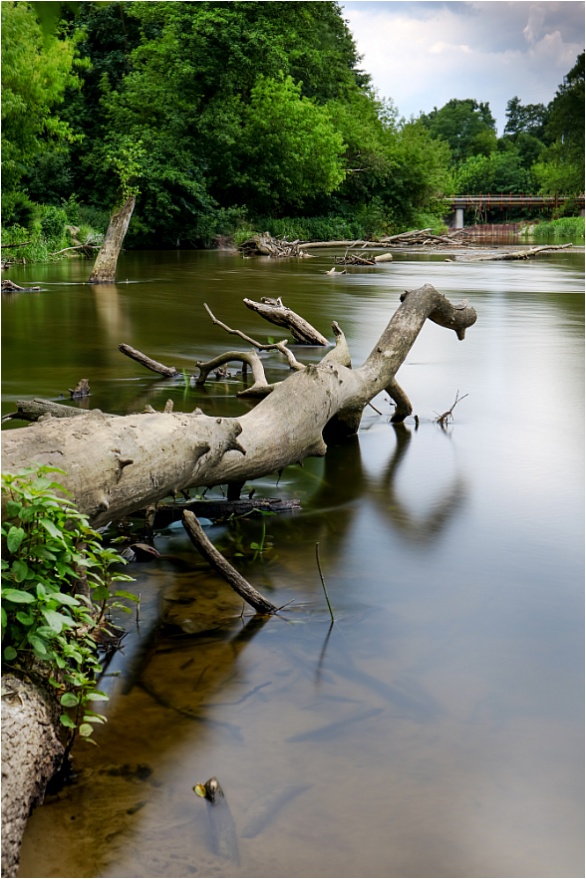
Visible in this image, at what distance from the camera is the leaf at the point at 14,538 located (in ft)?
9.66

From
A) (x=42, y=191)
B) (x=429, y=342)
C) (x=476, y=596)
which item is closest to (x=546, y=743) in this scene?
(x=476, y=596)

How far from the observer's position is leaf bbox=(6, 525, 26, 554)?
2945mm

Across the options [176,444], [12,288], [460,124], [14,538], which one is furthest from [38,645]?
[460,124]

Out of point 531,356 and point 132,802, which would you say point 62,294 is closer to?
point 531,356

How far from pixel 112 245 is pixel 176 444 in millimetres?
16537

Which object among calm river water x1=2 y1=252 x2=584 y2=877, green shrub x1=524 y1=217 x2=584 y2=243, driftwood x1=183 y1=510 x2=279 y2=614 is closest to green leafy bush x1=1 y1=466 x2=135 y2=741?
calm river water x1=2 y1=252 x2=584 y2=877

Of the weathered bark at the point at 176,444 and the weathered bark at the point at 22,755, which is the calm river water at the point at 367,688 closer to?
the weathered bark at the point at 22,755

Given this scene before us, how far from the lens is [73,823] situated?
278cm

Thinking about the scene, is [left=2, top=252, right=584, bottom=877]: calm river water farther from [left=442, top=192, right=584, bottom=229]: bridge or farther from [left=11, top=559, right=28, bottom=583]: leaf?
[left=442, top=192, right=584, bottom=229]: bridge

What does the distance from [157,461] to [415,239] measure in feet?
138

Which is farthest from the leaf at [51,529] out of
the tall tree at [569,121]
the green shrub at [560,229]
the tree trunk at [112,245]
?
the green shrub at [560,229]

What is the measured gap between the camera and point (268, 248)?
35906mm

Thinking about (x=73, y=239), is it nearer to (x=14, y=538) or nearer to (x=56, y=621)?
(x=14, y=538)

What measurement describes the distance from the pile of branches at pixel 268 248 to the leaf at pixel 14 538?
33312mm
